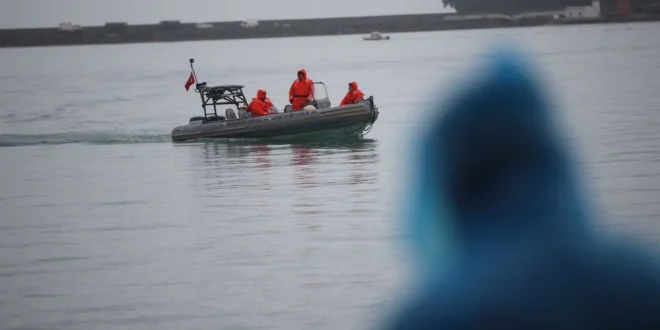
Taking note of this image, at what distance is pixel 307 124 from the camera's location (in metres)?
32.1

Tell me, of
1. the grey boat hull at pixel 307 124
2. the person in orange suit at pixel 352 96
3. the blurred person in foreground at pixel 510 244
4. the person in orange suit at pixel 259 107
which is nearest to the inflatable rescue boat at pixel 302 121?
the grey boat hull at pixel 307 124

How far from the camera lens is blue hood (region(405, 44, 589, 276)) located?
1642 cm

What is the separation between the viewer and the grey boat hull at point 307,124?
32.1 meters

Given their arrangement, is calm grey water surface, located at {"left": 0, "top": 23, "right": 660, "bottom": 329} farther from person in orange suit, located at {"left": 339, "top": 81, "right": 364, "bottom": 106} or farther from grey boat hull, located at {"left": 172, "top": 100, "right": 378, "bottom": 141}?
person in orange suit, located at {"left": 339, "top": 81, "right": 364, "bottom": 106}

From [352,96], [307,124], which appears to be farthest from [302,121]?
[352,96]

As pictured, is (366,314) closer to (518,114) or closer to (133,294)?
(133,294)

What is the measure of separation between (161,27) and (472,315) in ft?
594

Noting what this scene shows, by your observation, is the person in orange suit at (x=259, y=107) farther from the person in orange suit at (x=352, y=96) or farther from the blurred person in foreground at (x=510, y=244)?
the blurred person in foreground at (x=510, y=244)

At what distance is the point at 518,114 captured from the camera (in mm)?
20688

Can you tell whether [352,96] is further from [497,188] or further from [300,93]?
[497,188]

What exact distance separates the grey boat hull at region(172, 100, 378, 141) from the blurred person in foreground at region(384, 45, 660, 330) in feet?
19.3

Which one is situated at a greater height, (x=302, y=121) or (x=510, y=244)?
(x=302, y=121)

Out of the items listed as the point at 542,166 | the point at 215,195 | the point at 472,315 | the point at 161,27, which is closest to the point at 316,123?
the point at 215,195

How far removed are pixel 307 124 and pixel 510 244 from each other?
16313 mm
